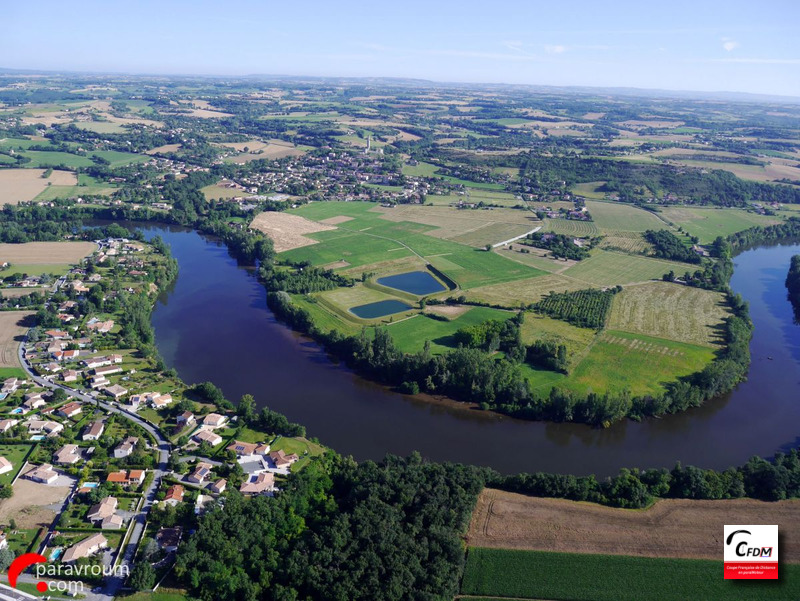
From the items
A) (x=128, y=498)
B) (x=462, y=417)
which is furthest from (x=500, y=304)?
(x=128, y=498)

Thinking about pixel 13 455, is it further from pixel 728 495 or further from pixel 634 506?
pixel 728 495

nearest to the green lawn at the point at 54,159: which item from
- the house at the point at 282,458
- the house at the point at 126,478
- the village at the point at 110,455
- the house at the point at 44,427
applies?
the village at the point at 110,455

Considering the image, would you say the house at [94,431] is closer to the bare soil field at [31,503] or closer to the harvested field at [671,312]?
the bare soil field at [31,503]

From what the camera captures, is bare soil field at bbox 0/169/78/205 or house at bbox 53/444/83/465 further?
bare soil field at bbox 0/169/78/205

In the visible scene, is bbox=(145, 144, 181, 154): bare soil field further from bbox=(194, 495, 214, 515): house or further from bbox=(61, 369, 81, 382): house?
bbox=(194, 495, 214, 515): house

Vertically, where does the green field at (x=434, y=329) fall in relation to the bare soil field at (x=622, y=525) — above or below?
above

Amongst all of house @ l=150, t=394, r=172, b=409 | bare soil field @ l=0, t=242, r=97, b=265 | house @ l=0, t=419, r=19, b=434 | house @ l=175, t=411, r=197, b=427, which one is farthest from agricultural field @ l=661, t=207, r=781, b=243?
bare soil field @ l=0, t=242, r=97, b=265
